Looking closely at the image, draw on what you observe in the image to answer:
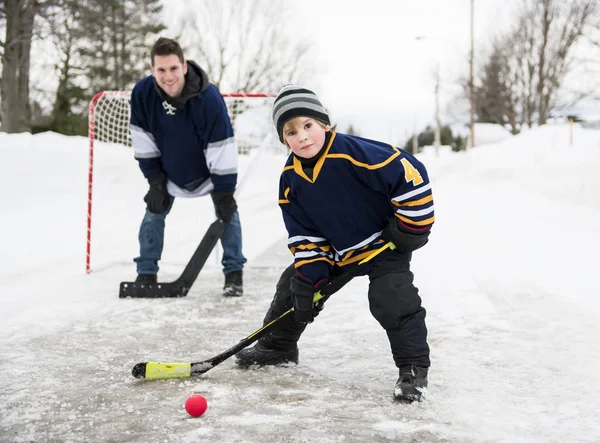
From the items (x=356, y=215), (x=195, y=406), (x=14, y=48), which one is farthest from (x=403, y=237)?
(x=14, y=48)

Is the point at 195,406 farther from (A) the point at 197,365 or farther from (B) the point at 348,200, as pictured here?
(B) the point at 348,200

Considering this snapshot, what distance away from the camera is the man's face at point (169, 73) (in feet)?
11.1

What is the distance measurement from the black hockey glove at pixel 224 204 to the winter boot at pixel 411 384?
1926 millimetres

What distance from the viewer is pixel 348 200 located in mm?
2248

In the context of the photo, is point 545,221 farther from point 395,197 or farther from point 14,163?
point 14,163

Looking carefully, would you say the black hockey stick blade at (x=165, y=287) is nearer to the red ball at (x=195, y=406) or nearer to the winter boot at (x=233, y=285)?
the winter boot at (x=233, y=285)

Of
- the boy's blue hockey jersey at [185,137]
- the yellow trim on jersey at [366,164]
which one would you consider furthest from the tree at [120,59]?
the yellow trim on jersey at [366,164]

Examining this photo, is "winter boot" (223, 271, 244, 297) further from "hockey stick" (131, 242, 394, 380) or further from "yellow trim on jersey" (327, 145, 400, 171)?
"yellow trim on jersey" (327, 145, 400, 171)

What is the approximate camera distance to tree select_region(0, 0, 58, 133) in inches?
485

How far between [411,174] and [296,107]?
1.56ft

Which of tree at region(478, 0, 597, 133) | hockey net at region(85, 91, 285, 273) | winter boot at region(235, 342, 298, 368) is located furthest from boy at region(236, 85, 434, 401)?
tree at region(478, 0, 597, 133)

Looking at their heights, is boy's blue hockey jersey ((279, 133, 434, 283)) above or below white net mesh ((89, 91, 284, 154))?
below

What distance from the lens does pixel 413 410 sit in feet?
6.56

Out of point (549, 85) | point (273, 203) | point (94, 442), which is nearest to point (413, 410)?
point (94, 442)
